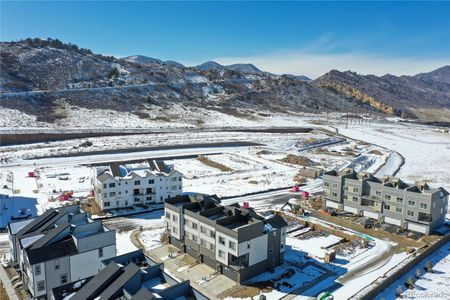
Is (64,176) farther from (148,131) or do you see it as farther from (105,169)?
(148,131)

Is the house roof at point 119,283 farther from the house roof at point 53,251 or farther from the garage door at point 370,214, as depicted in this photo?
the garage door at point 370,214

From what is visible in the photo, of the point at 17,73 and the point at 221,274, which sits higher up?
the point at 17,73

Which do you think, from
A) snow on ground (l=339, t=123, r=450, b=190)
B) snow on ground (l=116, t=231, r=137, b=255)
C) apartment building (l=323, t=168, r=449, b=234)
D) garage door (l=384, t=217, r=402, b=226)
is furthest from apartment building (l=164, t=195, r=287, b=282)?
snow on ground (l=339, t=123, r=450, b=190)

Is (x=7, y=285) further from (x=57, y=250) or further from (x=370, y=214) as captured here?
(x=370, y=214)

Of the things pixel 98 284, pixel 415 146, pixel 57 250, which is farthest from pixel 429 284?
pixel 415 146

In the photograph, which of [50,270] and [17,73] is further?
[17,73]

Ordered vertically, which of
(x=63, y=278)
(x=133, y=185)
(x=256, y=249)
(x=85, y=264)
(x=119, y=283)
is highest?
(x=119, y=283)

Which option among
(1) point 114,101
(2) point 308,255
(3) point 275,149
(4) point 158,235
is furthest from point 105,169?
(1) point 114,101
